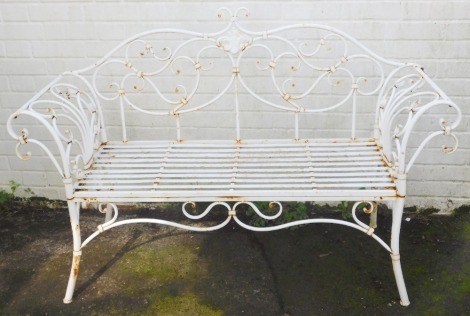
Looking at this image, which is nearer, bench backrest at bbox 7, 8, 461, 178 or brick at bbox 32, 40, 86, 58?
bench backrest at bbox 7, 8, 461, 178

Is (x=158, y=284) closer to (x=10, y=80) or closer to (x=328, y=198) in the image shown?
(x=328, y=198)

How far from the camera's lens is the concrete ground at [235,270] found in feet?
8.54

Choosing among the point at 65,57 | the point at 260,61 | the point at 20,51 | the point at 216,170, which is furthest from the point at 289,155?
the point at 20,51

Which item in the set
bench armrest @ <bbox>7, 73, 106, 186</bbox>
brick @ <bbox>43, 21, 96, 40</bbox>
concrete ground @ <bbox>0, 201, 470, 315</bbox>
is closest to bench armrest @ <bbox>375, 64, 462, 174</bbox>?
concrete ground @ <bbox>0, 201, 470, 315</bbox>

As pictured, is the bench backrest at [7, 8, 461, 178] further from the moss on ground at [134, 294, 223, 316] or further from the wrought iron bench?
the moss on ground at [134, 294, 223, 316]

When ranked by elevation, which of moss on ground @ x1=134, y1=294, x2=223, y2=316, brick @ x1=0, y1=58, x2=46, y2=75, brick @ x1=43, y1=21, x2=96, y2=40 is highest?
brick @ x1=43, y1=21, x2=96, y2=40

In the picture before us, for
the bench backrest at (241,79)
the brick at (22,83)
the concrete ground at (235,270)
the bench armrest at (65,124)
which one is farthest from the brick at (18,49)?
the concrete ground at (235,270)

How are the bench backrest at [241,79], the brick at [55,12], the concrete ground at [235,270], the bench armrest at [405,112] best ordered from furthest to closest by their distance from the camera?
the brick at [55,12] < the bench backrest at [241,79] < the concrete ground at [235,270] < the bench armrest at [405,112]

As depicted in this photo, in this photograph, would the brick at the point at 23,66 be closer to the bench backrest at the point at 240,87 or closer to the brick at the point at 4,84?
the brick at the point at 4,84

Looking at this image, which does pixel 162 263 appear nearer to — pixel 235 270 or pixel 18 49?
pixel 235 270

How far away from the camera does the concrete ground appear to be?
2602mm

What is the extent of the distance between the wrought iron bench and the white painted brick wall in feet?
0.29

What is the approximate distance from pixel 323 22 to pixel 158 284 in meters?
1.66

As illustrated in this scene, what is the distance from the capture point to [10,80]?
3.29m
